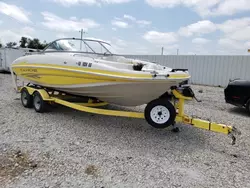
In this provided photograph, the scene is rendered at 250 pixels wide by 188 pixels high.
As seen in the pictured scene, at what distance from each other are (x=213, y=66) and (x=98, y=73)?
9561 millimetres

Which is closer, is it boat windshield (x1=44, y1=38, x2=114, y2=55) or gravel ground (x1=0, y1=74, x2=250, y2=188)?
gravel ground (x1=0, y1=74, x2=250, y2=188)

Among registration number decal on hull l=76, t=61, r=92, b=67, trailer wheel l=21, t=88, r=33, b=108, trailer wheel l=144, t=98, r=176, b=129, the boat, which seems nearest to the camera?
trailer wheel l=144, t=98, r=176, b=129

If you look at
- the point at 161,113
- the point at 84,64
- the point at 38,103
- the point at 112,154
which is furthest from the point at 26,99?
the point at 161,113

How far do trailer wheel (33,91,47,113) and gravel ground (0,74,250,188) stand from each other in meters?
0.23

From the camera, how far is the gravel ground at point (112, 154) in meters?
2.62

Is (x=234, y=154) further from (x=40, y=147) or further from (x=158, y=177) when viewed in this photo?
(x=40, y=147)

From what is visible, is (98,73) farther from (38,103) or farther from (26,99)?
(26,99)

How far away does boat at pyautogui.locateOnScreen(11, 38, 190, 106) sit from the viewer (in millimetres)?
3754

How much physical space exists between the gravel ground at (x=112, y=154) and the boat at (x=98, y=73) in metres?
0.74

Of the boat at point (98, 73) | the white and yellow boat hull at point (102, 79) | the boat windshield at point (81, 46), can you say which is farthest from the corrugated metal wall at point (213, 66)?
the white and yellow boat hull at point (102, 79)

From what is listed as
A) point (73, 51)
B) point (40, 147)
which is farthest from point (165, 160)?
point (73, 51)

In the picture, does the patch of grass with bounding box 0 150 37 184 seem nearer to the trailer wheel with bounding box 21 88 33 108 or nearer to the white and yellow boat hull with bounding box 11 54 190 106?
the white and yellow boat hull with bounding box 11 54 190 106

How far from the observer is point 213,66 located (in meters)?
12.0

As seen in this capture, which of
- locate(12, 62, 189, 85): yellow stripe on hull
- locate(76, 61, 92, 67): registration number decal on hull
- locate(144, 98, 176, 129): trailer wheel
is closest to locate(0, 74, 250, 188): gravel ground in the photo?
locate(144, 98, 176, 129): trailer wheel
